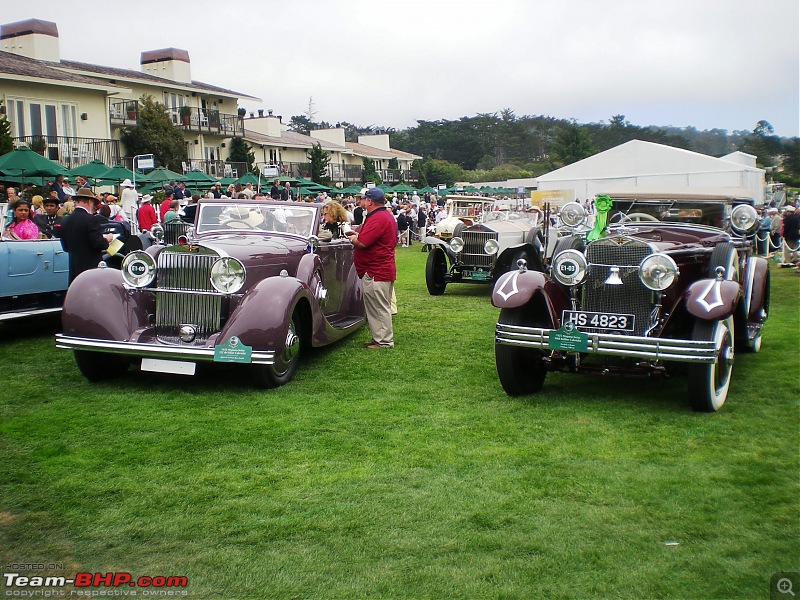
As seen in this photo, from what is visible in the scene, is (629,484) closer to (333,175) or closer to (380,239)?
(380,239)

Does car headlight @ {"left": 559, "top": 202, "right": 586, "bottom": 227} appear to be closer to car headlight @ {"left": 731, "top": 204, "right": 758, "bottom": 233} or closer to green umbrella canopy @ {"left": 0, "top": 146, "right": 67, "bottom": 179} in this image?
car headlight @ {"left": 731, "top": 204, "right": 758, "bottom": 233}

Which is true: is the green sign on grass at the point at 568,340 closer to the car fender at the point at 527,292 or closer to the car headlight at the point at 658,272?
the car fender at the point at 527,292

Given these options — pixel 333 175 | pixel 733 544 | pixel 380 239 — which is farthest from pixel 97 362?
pixel 333 175

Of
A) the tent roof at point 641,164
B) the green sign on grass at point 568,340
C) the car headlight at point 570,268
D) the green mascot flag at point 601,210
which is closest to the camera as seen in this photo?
the green sign on grass at point 568,340

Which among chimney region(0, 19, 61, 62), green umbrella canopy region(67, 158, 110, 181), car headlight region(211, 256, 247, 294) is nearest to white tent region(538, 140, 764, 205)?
green umbrella canopy region(67, 158, 110, 181)

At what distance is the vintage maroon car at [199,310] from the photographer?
237 inches

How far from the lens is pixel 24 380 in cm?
664

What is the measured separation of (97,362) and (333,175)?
48.8m

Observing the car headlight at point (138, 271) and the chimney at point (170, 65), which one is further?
the chimney at point (170, 65)

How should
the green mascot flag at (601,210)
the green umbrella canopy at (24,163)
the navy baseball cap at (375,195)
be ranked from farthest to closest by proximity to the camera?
the green umbrella canopy at (24,163) → the navy baseball cap at (375,195) → the green mascot flag at (601,210)

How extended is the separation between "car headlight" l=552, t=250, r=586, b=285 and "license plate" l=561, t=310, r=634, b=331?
26cm

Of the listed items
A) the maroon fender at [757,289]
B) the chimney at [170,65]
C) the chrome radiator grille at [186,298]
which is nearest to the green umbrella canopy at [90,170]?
the chrome radiator grille at [186,298]

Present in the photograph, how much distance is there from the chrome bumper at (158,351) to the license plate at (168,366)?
75 millimetres

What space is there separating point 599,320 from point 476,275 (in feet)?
22.8
